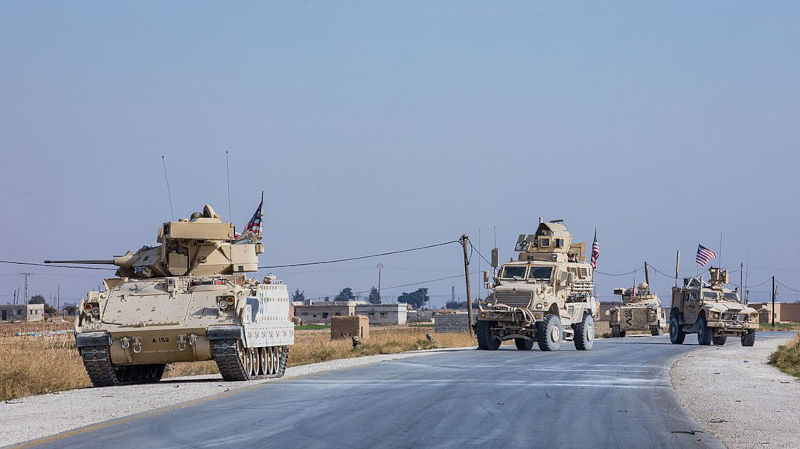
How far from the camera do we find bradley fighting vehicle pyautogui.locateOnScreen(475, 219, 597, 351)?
120 feet

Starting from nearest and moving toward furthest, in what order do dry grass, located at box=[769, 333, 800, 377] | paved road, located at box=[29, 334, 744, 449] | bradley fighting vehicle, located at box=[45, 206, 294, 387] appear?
paved road, located at box=[29, 334, 744, 449] → bradley fighting vehicle, located at box=[45, 206, 294, 387] → dry grass, located at box=[769, 333, 800, 377]

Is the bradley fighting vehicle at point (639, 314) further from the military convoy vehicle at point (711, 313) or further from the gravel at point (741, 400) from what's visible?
the gravel at point (741, 400)

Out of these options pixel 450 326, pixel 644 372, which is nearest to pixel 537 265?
pixel 644 372

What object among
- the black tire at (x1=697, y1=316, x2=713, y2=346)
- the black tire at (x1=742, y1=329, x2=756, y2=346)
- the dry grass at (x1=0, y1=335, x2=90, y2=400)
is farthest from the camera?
the black tire at (x1=697, y1=316, x2=713, y2=346)

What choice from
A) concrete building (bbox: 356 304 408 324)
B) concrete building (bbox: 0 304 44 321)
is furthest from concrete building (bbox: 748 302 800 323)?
concrete building (bbox: 0 304 44 321)

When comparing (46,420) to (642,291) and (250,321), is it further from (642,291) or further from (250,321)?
(642,291)

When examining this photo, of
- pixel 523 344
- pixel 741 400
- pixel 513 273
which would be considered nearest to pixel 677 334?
pixel 523 344

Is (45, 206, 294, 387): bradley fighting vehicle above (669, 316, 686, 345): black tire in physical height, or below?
above

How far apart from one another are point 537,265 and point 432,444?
2658 cm

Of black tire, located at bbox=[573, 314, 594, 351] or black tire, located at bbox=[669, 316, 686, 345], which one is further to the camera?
black tire, located at bbox=[669, 316, 686, 345]

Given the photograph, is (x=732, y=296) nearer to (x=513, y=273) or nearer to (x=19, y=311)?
(x=513, y=273)

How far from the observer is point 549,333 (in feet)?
118

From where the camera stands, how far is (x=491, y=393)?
18.2m

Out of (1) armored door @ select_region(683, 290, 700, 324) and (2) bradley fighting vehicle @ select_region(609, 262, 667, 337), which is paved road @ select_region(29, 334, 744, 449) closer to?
(1) armored door @ select_region(683, 290, 700, 324)
